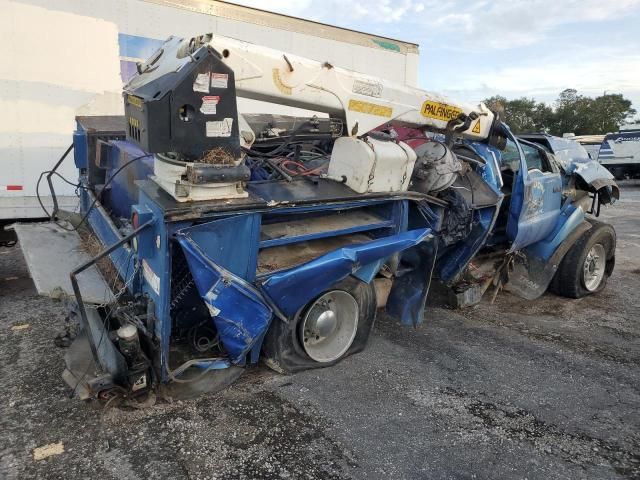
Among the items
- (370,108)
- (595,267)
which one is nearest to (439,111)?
(370,108)

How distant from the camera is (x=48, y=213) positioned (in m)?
5.42

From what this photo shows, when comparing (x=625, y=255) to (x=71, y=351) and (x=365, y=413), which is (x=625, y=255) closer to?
(x=365, y=413)

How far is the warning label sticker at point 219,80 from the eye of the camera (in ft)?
10.1

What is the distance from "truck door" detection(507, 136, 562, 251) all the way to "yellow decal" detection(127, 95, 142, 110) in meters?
3.57

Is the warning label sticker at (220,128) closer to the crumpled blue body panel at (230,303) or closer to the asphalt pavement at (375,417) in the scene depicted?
the crumpled blue body panel at (230,303)

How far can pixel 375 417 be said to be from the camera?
10.8 ft

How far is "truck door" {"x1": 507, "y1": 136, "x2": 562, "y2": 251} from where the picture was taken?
16.6 ft

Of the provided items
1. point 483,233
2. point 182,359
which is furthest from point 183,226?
point 483,233

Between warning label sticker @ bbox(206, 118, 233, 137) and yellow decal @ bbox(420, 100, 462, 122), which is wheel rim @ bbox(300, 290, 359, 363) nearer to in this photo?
warning label sticker @ bbox(206, 118, 233, 137)

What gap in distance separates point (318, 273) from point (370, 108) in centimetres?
144

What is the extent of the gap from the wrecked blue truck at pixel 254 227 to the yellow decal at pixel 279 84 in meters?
0.08

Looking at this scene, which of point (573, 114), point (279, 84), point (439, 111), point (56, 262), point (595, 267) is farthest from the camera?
point (573, 114)

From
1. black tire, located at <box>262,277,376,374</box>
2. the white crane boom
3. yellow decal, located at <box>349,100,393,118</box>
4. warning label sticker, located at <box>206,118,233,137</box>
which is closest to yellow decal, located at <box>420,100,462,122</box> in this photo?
the white crane boom

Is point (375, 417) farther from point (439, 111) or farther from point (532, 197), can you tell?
point (532, 197)
